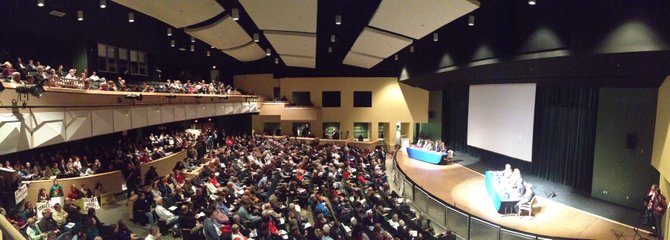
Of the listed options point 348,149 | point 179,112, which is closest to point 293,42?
point 179,112

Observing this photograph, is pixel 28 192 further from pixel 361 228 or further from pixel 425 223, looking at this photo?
pixel 425 223

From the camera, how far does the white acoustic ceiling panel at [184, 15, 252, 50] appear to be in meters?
13.4

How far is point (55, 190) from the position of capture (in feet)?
34.1

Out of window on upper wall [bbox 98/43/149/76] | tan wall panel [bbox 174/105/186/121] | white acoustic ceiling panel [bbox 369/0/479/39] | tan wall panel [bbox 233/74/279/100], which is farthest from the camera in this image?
tan wall panel [bbox 233/74/279/100]

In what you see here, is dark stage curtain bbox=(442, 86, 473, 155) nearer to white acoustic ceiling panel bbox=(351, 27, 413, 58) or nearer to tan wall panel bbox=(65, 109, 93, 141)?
white acoustic ceiling panel bbox=(351, 27, 413, 58)

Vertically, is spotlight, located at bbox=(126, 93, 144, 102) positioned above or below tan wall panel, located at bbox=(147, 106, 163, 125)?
above

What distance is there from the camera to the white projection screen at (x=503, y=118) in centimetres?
1396

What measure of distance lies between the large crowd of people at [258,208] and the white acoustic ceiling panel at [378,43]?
17.8ft

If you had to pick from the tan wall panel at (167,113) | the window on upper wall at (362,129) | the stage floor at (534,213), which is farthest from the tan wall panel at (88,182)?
the window on upper wall at (362,129)

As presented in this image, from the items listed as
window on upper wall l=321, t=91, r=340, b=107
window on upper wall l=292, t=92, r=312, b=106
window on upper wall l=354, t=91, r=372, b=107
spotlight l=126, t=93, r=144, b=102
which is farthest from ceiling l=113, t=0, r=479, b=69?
window on upper wall l=292, t=92, r=312, b=106

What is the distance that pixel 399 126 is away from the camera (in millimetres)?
28438

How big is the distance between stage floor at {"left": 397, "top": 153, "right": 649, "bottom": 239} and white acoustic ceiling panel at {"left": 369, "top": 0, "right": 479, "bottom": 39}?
572 centimetres

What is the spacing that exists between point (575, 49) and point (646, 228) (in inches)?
205

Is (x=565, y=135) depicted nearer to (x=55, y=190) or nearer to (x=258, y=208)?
(x=258, y=208)
